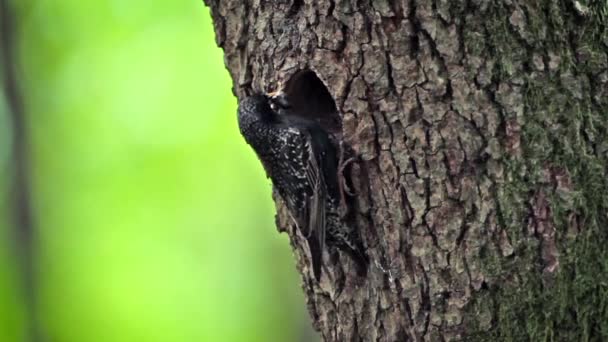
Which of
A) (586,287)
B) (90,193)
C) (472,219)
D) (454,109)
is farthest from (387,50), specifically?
(90,193)

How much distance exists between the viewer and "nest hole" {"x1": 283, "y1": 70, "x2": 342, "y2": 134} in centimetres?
425

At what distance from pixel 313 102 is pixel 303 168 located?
13.4 inches

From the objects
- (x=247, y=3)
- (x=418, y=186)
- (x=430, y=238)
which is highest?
(x=247, y=3)

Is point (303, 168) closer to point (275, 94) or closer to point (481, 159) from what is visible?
point (275, 94)

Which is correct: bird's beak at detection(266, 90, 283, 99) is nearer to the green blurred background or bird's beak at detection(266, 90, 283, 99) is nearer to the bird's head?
the bird's head

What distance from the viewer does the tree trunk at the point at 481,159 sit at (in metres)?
3.43

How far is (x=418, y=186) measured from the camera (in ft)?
11.9

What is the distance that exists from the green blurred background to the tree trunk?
203 inches

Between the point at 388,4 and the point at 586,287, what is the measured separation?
1401 millimetres

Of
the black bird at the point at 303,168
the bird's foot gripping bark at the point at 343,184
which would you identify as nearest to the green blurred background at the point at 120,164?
the black bird at the point at 303,168

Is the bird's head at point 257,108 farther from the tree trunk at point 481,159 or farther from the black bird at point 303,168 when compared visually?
the tree trunk at point 481,159

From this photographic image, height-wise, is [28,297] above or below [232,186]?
below

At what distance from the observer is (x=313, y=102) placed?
443cm

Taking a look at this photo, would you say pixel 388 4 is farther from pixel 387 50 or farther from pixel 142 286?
pixel 142 286
